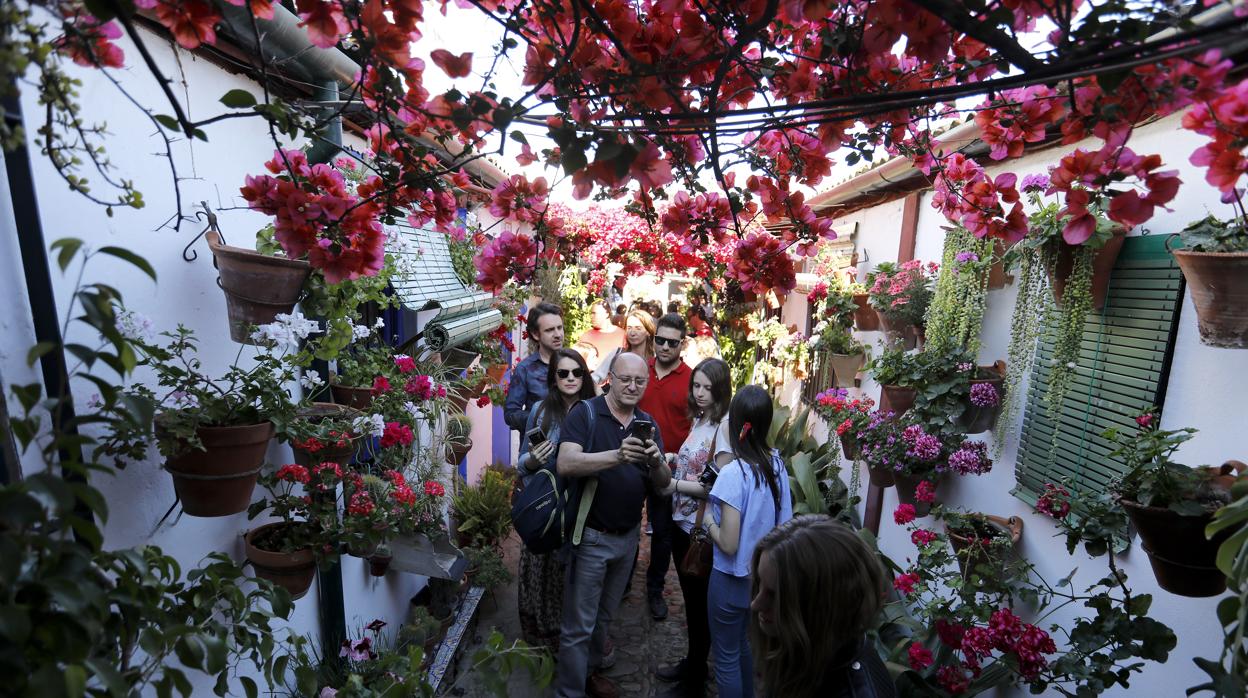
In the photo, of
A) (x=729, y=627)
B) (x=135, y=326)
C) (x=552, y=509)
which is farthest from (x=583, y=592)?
(x=135, y=326)

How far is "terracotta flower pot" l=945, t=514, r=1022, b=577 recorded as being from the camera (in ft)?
8.69

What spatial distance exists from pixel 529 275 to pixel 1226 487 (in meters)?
2.09

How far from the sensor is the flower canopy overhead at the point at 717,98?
1054 mm

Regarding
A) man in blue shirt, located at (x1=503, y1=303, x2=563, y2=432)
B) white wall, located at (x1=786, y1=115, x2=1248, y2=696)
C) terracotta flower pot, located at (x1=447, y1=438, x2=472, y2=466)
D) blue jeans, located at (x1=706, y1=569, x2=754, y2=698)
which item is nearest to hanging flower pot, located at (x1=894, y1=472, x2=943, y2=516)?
white wall, located at (x1=786, y1=115, x2=1248, y2=696)

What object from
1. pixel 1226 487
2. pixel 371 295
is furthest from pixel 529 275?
pixel 1226 487

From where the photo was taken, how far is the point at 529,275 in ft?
7.16

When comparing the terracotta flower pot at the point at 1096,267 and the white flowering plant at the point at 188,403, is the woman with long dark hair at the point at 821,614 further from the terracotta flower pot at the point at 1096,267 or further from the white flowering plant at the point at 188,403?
the terracotta flower pot at the point at 1096,267

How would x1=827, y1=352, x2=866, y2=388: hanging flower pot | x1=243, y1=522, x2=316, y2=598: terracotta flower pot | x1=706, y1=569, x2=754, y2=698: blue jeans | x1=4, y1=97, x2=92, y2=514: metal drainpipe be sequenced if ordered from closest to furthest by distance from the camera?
x1=4, y1=97, x2=92, y2=514: metal drainpipe
x1=243, y1=522, x2=316, y2=598: terracotta flower pot
x1=706, y1=569, x2=754, y2=698: blue jeans
x1=827, y1=352, x2=866, y2=388: hanging flower pot

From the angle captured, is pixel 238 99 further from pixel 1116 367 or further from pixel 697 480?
pixel 1116 367

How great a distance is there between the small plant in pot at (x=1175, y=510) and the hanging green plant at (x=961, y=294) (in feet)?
4.64

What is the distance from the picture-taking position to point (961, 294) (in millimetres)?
3125

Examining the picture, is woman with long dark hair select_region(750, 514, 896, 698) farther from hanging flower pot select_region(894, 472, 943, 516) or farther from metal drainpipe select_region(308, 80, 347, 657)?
metal drainpipe select_region(308, 80, 347, 657)

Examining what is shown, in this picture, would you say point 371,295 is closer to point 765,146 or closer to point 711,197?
point 711,197

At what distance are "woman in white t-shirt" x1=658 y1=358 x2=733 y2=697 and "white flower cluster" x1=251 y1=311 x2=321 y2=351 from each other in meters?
1.98
